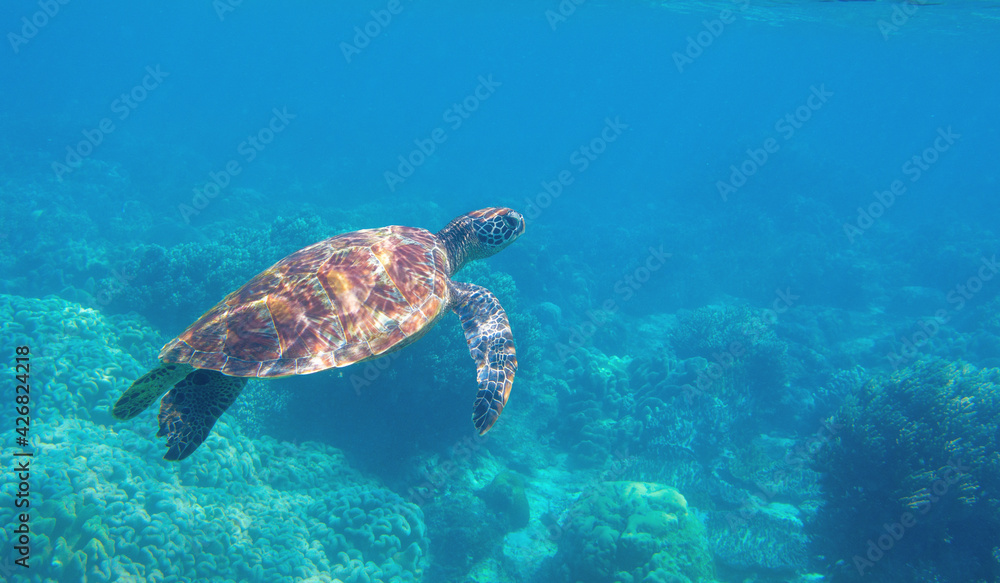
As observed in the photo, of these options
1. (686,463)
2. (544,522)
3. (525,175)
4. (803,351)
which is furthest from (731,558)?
(525,175)

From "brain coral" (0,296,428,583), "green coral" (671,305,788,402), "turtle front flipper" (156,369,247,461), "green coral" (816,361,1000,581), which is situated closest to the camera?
"turtle front flipper" (156,369,247,461)

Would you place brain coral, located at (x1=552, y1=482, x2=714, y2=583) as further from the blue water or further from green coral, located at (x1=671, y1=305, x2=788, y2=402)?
Answer: green coral, located at (x1=671, y1=305, x2=788, y2=402)

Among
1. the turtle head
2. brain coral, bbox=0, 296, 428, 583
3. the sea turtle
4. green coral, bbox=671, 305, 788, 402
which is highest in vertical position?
green coral, bbox=671, 305, 788, 402

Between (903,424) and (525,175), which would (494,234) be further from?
(525,175)

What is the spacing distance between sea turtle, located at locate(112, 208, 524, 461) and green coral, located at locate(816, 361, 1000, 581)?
6.25m

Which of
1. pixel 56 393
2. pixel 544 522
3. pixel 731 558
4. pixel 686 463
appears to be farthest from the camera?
pixel 686 463

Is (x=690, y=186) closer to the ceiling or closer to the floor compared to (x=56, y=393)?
closer to the ceiling

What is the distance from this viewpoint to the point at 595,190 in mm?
37219

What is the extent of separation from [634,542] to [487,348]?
3.93 meters

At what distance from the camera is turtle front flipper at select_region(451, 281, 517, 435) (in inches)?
163

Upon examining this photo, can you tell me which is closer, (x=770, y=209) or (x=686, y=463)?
(x=686, y=463)

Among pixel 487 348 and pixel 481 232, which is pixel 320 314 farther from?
pixel 481 232

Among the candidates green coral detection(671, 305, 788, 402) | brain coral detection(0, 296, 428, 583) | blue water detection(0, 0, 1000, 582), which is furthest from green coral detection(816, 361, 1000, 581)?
brain coral detection(0, 296, 428, 583)

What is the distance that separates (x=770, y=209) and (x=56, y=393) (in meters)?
30.1
